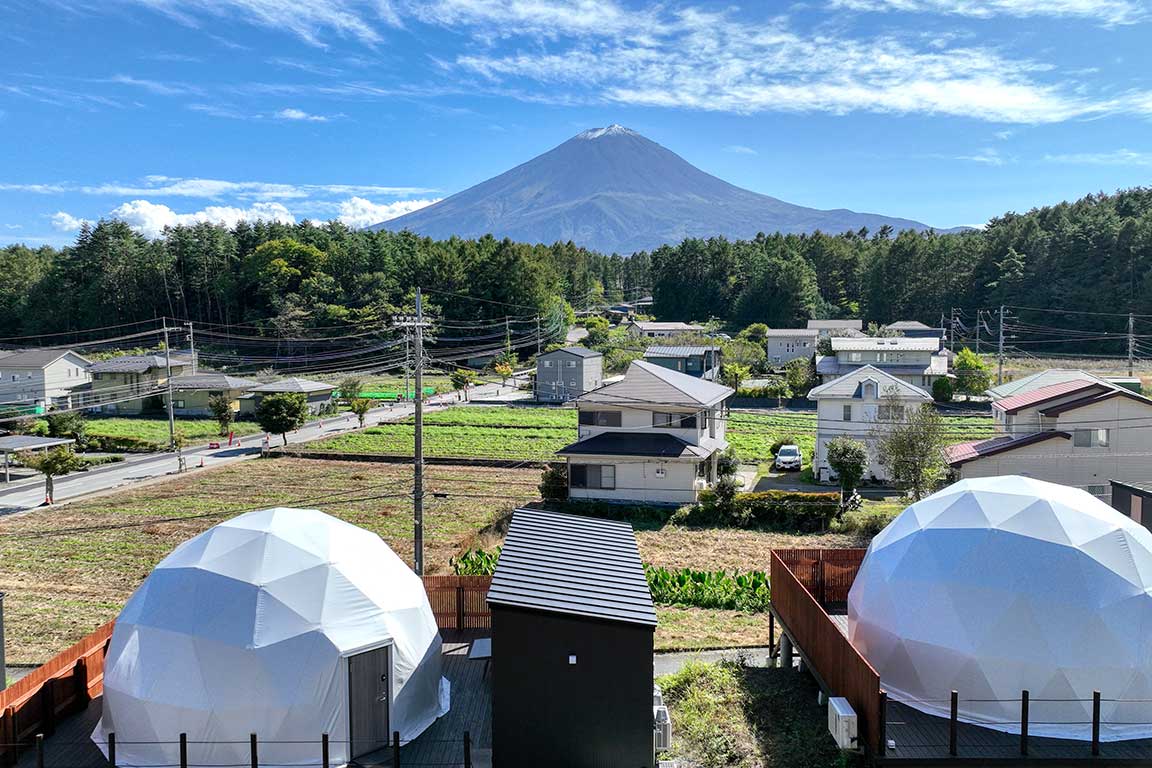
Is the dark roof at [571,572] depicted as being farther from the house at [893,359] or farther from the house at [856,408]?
the house at [893,359]

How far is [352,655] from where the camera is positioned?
988 cm

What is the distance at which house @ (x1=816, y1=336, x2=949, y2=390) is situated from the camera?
51.4 meters

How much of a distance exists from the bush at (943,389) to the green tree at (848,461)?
2639 centimetres

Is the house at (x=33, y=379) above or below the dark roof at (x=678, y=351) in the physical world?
below

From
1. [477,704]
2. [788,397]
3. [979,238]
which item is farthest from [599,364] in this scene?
[979,238]

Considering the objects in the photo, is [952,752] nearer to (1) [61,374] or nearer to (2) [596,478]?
(2) [596,478]

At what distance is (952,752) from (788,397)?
46.0 metres

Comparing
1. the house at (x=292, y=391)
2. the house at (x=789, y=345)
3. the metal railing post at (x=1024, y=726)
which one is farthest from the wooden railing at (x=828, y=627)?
the house at (x=789, y=345)

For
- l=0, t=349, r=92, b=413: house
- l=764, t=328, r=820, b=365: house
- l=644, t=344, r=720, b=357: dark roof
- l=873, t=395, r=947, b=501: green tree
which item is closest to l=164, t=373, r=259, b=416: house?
l=0, t=349, r=92, b=413: house

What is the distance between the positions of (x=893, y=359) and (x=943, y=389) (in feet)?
13.9

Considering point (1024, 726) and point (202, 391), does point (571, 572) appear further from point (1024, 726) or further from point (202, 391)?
point (202, 391)

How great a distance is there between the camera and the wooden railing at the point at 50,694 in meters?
9.59

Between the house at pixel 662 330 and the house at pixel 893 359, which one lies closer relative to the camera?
the house at pixel 893 359

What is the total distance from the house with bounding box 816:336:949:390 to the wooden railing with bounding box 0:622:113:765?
157ft
